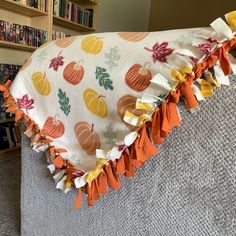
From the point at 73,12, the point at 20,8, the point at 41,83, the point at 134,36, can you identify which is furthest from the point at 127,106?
the point at 73,12

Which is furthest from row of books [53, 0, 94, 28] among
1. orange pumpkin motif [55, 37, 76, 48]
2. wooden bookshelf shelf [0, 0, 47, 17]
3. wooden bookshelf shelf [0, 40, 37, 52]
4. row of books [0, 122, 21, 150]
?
orange pumpkin motif [55, 37, 76, 48]

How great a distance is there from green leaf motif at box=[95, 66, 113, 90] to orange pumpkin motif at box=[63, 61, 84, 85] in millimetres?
46

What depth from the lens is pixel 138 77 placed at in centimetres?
51

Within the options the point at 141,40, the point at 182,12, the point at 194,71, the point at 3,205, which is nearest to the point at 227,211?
the point at 194,71

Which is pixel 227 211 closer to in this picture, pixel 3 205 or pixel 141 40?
pixel 141 40

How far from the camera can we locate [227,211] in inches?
19.3

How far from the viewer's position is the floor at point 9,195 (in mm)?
991

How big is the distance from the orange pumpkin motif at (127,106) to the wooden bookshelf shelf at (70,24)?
6.29ft

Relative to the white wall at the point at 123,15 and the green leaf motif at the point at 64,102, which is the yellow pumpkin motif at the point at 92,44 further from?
the white wall at the point at 123,15

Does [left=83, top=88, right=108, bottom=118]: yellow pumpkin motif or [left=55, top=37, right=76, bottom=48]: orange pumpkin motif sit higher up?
[left=55, top=37, right=76, bottom=48]: orange pumpkin motif

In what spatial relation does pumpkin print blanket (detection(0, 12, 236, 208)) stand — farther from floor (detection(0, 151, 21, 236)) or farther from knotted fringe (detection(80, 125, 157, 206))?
floor (detection(0, 151, 21, 236))

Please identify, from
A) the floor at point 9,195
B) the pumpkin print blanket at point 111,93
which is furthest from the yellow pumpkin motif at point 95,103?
the floor at point 9,195

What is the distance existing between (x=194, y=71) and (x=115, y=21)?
2.78 m

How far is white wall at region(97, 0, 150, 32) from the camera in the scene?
9.21ft
